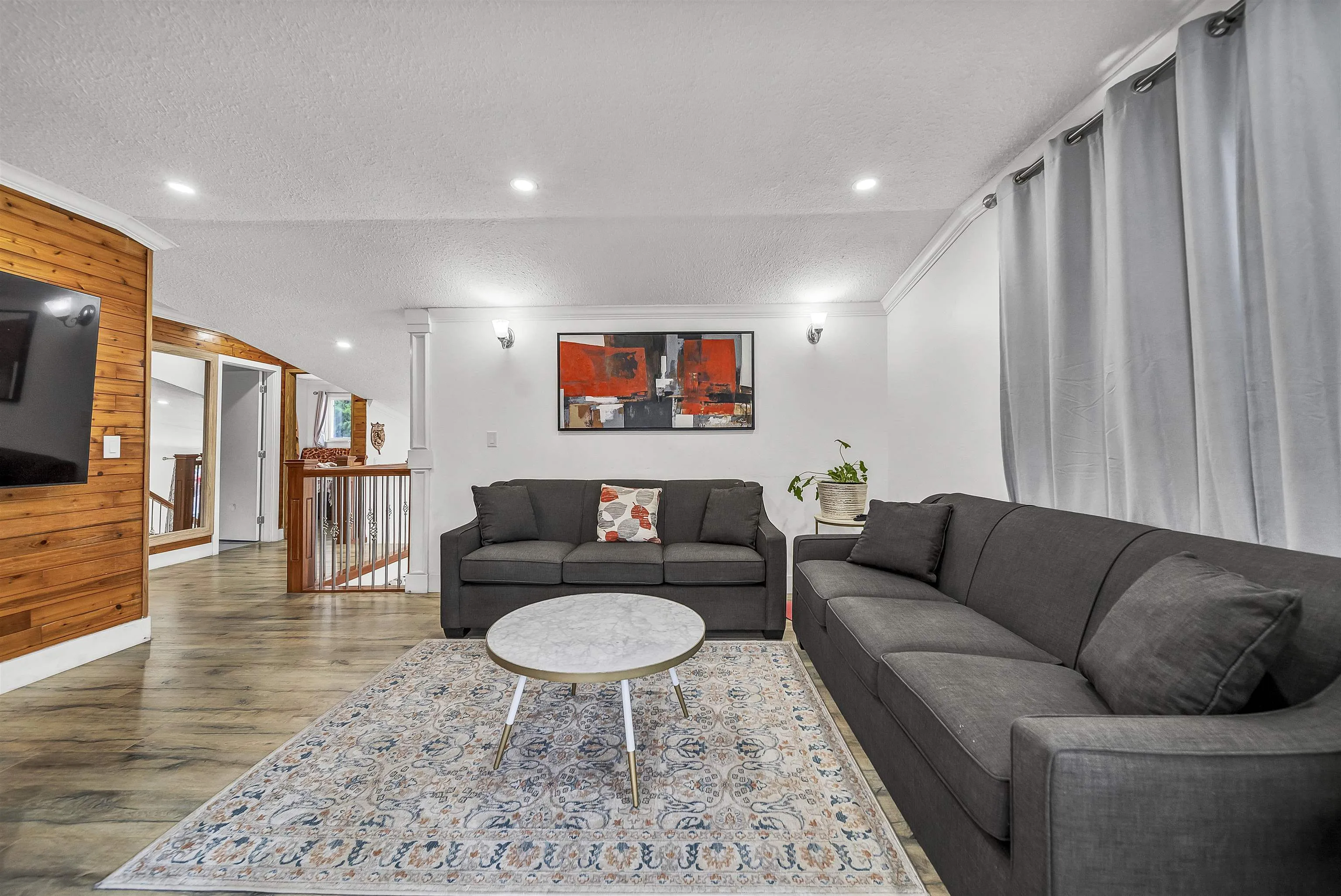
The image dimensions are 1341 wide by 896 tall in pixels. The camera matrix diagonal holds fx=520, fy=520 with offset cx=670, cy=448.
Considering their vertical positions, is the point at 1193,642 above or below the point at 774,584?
above

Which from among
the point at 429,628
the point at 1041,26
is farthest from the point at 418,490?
the point at 1041,26

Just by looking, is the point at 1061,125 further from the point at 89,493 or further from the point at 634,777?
the point at 89,493

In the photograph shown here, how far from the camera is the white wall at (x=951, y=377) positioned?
269cm

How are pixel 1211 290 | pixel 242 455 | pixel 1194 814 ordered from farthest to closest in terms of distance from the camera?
pixel 242 455 → pixel 1211 290 → pixel 1194 814

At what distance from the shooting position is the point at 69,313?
2611 mm

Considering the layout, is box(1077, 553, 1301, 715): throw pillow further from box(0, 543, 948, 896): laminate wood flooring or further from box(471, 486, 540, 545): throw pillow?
box(471, 486, 540, 545): throw pillow

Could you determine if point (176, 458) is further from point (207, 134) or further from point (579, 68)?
point (579, 68)

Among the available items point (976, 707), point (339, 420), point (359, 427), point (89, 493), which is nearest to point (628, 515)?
point (976, 707)

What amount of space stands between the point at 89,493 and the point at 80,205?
1.52 m

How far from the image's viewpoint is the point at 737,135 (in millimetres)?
2145

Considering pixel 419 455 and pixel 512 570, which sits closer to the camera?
pixel 512 570

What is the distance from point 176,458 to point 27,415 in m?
3.54

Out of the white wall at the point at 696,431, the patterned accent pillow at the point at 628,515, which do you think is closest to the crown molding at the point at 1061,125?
the white wall at the point at 696,431

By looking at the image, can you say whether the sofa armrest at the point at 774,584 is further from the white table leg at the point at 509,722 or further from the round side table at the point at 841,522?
the white table leg at the point at 509,722
